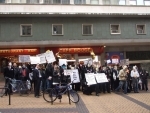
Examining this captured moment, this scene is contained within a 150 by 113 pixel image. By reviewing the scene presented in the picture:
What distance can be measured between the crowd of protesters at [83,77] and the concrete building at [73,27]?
7480 millimetres

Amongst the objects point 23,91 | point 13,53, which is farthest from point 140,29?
point 23,91

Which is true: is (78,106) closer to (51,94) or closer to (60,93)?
(60,93)

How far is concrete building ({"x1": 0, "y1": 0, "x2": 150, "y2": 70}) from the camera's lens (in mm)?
23125

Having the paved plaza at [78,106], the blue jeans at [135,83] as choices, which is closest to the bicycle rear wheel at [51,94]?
the paved plaza at [78,106]

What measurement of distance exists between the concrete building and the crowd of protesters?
748 centimetres

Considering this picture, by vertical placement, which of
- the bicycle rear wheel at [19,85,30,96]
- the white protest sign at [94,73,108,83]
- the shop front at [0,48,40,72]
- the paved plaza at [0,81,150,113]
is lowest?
the paved plaza at [0,81,150,113]

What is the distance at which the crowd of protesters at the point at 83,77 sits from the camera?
1366 cm

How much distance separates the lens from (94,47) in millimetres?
24828

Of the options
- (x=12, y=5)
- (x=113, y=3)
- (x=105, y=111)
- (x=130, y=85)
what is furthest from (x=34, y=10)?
(x=105, y=111)

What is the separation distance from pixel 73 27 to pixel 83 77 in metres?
10.2

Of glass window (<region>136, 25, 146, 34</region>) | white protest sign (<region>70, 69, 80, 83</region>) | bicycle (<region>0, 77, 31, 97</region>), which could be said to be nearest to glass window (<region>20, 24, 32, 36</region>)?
bicycle (<region>0, 77, 31, 97</region>)

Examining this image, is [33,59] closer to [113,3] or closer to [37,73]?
[37,73]

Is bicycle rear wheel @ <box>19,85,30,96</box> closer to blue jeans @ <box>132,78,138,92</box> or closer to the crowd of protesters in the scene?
the crowd of protesters

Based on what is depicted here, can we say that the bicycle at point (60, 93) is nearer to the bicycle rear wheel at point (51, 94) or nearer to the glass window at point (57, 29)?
the bicycle rear wheel at point (51, 94)
